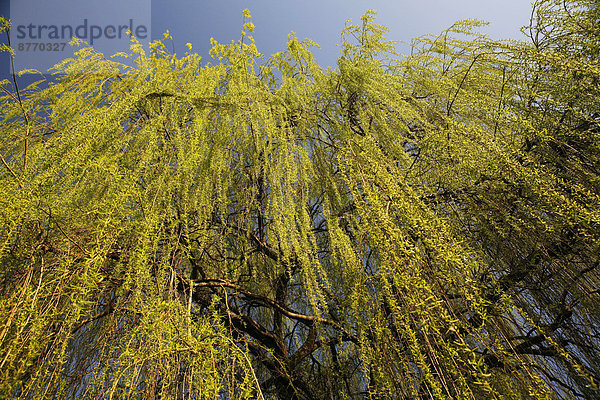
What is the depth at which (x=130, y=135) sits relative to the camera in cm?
163

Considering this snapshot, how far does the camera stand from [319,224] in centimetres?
243

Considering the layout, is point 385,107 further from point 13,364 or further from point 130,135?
point 13,364

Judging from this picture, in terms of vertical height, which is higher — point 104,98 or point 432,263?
point 104,98

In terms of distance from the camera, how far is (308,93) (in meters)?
2.33

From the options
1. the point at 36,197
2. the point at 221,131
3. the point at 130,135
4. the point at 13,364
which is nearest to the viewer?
the point at 13,364

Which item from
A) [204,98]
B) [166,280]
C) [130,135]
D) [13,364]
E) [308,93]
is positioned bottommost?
[13,364]

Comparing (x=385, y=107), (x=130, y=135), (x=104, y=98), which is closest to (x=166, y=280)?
(x=130, y=135)

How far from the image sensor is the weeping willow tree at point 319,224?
111 cm

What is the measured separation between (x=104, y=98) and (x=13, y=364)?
1.65m

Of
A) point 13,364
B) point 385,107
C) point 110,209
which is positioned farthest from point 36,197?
point 385,107

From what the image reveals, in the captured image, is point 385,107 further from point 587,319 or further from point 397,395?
point 397,395

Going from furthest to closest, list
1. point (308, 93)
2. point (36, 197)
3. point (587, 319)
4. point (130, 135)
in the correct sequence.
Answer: point (308, 93)
point (130, 135)
point (587, 319)
point (36, 197)

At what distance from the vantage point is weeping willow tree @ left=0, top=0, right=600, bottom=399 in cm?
111

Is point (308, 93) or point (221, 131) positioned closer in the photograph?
point (221, 131)
